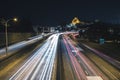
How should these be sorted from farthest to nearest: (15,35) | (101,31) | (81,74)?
(101,31) → (15,35) → (81,74)

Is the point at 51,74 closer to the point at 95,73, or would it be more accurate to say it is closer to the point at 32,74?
the point at 32,74

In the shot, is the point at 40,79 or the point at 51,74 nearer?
the point at 40,79

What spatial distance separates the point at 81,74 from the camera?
105 ft

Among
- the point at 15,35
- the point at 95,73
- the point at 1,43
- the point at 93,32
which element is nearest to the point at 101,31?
the point at 93,32

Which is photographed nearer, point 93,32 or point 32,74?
point 32,74

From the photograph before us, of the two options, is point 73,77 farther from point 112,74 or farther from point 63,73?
point 112,74

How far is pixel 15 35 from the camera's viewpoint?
3489 inches

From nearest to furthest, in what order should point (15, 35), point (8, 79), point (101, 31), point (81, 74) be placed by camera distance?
point (8, 79)
point (81, 74)
point (15, 35)
point (101, 31)

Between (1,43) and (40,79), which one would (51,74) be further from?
(1,43)

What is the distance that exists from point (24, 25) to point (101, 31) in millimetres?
48171

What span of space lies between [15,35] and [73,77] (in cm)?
6170

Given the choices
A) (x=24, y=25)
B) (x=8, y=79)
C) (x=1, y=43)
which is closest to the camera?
(x=8, y=79)

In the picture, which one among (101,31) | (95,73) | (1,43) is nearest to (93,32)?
(101,31)

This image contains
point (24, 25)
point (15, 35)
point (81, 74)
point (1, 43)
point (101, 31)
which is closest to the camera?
point (81, 74)
